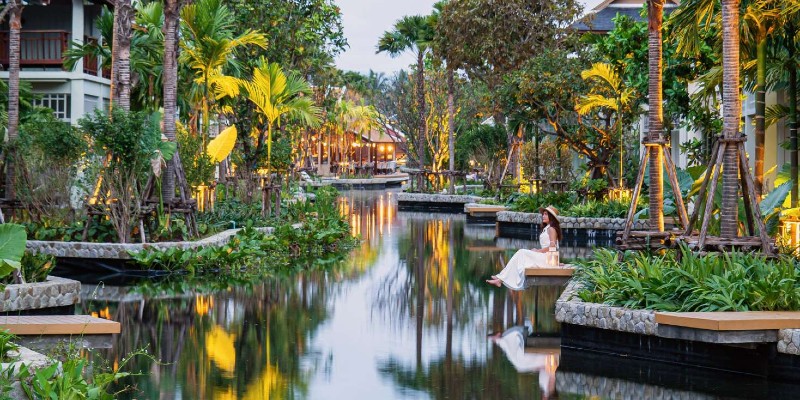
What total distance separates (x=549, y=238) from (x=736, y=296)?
6.07 meters

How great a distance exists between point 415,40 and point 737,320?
4533 cm

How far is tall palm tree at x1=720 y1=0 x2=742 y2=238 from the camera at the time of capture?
571 inches

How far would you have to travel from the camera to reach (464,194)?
48.2m

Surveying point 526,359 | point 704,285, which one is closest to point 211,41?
point 526,359

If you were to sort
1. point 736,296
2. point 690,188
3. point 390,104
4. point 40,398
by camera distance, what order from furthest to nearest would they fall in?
point 390,104 → point 690,188 → point 736,296 → point 40,398

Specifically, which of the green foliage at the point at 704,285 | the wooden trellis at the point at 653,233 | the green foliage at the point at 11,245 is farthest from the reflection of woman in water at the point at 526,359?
the green foliage at the point at 11,245

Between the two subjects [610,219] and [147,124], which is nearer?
[147,124]

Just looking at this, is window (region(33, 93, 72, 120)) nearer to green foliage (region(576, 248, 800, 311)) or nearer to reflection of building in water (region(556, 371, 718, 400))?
green foliage (region(576, 248, 800, 311))

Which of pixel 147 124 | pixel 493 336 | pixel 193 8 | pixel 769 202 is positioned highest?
pixel 193 8

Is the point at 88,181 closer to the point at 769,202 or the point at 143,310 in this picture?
the point at 143,310

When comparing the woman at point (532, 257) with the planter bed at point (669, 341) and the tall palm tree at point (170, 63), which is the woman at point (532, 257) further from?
the tall palm tree at point (170, 63)

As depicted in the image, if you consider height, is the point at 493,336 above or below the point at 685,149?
below

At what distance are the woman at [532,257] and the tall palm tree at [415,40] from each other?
35.6 metres

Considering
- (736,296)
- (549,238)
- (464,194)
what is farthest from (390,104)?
(736,296)
